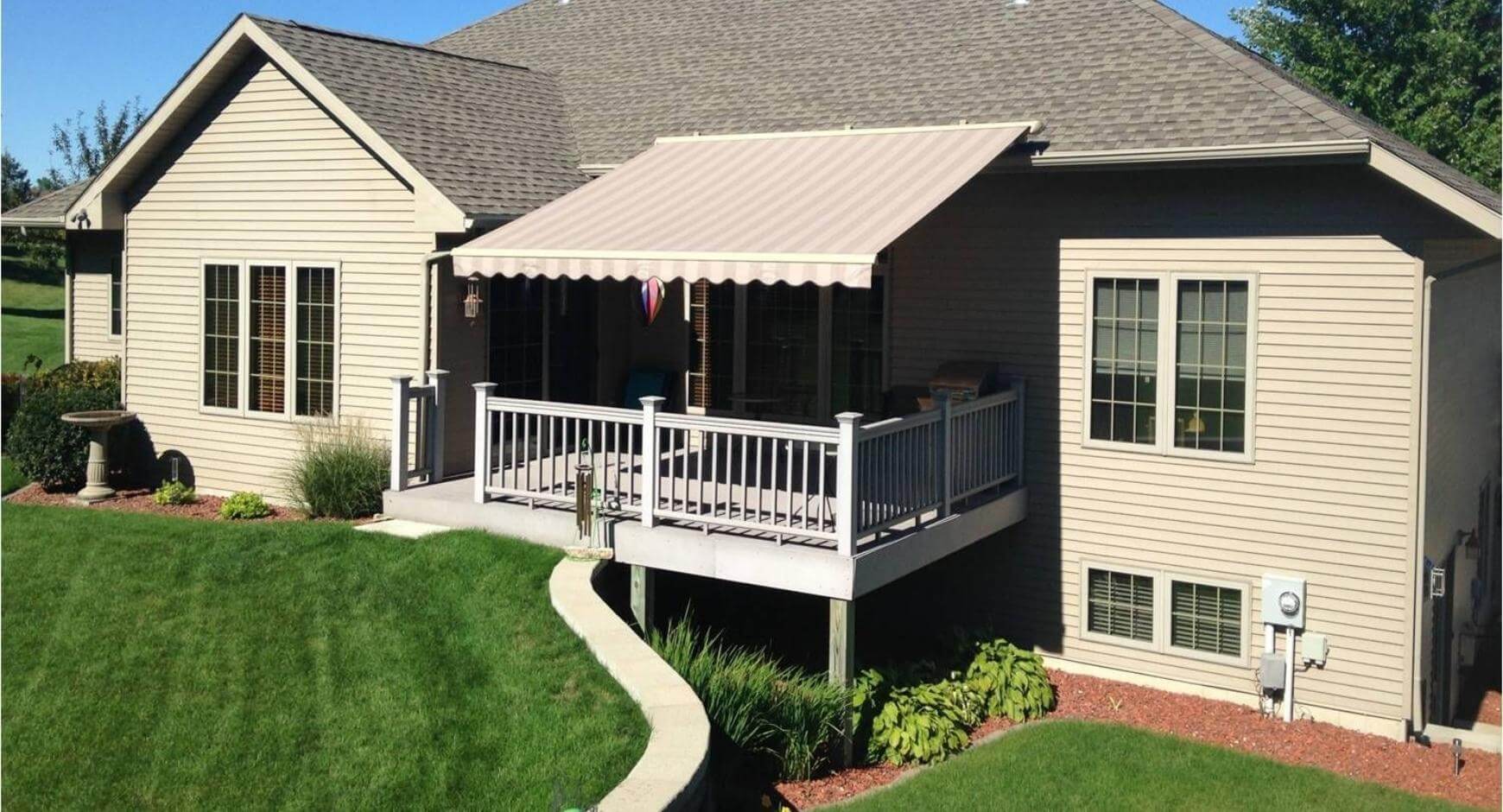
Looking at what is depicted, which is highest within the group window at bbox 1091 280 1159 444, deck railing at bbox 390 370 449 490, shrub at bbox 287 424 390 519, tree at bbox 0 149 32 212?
tree at bbox 0 149 32 212

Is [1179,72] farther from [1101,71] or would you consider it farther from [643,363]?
[643,363]

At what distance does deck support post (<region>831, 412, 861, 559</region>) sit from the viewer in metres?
12.1

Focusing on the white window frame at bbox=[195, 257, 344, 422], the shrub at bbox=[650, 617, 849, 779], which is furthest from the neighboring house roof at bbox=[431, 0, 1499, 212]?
the shrub at bbox=[650, 617, 849, 779]

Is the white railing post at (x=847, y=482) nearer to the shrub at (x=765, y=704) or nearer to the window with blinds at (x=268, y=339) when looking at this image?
the shrub at (x=765, y=704)

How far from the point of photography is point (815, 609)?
51.4ft

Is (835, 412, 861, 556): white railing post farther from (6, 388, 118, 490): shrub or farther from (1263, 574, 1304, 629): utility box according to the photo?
(6, 388, 118, 490): shrub

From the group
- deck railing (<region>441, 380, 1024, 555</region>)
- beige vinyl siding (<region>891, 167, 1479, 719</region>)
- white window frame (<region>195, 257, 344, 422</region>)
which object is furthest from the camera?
white window frame (<region>195, 257, 344, 422</region>)

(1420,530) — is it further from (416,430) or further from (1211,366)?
(416,430)

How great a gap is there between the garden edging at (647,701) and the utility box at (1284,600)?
21.8 ft

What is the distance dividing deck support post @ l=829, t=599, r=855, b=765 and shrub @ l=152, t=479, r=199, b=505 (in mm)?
9265

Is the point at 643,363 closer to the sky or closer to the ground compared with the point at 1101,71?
closer to the ground

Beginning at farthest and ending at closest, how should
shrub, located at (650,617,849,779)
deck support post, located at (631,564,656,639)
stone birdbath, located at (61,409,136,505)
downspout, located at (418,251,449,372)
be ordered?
stone birdbath, located at (61,409,136,505)
downspout, located at (418,251,449,372)
deck support post, located at (631,564,656,639)
shrub, located at (650,617,849,779)

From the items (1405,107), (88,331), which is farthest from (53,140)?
(1405,107)

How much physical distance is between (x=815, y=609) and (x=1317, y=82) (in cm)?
3432
